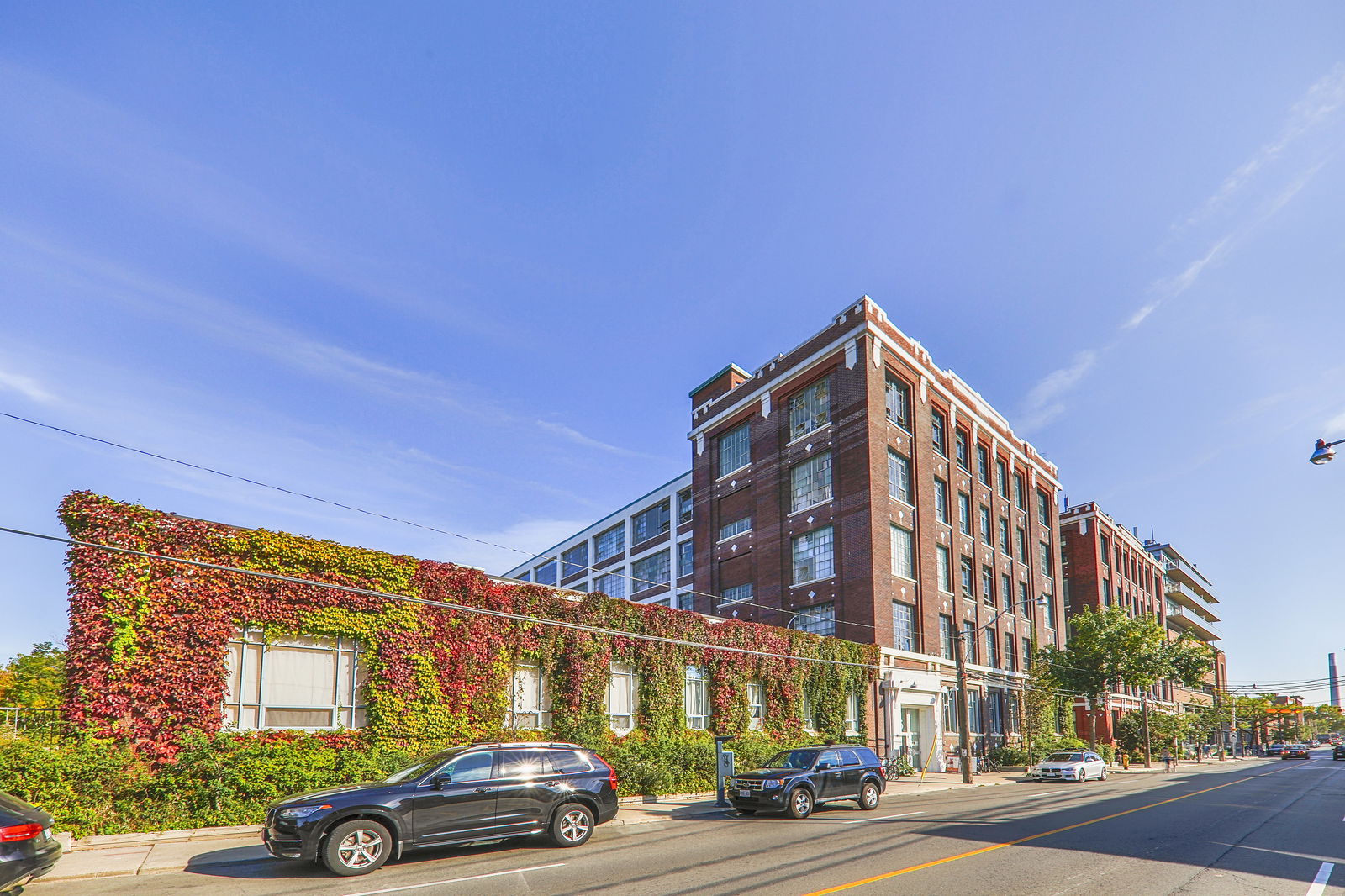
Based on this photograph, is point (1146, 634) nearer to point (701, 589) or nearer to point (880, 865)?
point (701, 589)

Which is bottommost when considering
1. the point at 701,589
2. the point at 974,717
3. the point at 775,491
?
the point at 974,717

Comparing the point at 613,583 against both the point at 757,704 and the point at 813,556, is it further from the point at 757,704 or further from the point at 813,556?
the point at 757,704

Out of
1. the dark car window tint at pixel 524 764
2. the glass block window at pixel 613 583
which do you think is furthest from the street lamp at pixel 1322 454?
the glass block window at pixel 613 583

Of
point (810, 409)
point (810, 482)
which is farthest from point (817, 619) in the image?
point (810, 409)

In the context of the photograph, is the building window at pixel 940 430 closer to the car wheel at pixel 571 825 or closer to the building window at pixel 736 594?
the building window at pixel 736 594

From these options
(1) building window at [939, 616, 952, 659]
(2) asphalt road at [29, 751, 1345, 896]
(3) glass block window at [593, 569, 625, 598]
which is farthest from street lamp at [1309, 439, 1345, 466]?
(3) glass block window at [593, 569, 625, 598]

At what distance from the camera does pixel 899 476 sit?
1556 inches

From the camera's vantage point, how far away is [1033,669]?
48312mm

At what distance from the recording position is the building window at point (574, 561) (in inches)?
2864

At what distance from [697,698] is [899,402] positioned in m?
18.7

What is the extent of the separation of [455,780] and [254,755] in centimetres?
626

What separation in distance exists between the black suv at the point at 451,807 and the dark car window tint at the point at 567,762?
0.05 ft

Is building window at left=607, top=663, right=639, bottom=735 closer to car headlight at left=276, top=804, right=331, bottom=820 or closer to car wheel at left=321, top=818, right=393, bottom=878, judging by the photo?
car wheel at left=321, top=818, right=393, bottom=878

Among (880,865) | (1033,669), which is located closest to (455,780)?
(880,865)
